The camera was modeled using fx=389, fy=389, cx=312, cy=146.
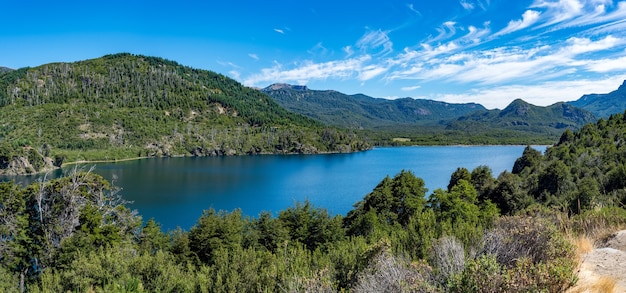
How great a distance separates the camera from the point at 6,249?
24.8m

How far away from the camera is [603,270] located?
7.33 m

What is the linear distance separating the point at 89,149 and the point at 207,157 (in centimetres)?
3834

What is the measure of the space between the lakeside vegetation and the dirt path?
35cm

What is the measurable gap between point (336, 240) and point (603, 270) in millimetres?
24269

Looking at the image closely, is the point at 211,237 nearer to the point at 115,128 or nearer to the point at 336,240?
the point at 336,240

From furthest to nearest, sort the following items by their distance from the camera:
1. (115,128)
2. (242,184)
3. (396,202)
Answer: (115,128) < (242,184) < (396,202)

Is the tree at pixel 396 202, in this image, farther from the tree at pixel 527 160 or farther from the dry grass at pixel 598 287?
the tree at pixel 527 160

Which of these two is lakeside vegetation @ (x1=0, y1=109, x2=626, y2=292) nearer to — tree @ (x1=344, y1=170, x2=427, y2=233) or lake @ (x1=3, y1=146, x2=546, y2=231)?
tree @ (x1=344, y1=170, x2=427, y2=233)

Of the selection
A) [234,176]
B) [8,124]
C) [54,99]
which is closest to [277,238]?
[234,176]

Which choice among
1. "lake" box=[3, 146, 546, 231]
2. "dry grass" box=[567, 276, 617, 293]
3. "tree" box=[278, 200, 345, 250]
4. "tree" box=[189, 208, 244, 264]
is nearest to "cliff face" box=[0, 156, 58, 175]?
"lake" box=[3, 146, 546, 231]

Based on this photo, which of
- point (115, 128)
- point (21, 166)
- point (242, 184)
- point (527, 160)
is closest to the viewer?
point (527, 160)

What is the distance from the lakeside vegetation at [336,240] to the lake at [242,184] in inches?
344

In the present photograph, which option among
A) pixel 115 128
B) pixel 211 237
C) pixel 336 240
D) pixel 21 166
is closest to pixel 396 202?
pixel 336 240

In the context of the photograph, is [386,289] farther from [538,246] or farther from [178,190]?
[178,190]
